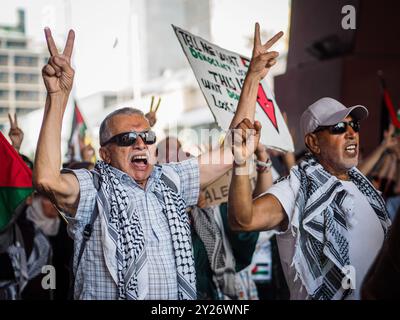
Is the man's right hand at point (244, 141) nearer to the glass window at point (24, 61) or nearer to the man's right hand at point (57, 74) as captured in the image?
the man's right hand at point (57, 74)

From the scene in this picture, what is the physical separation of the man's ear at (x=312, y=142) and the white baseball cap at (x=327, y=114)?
0.02 metres

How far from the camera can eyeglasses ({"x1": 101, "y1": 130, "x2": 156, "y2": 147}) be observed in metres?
3.38

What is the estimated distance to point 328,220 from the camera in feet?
10.4

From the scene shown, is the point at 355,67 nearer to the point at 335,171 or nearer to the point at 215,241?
the point at 215,241

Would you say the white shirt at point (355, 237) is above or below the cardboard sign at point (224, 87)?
below

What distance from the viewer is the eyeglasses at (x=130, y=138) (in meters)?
3.38

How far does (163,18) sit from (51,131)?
4845 centimetres

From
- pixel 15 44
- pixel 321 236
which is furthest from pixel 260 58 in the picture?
pixel 15 44

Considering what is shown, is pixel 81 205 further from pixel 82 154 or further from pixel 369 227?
pixel 82 154

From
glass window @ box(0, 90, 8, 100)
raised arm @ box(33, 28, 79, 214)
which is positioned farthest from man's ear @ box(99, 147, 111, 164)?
glass window @ box(0, 90, 8, 100)

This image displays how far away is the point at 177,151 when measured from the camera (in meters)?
4.35

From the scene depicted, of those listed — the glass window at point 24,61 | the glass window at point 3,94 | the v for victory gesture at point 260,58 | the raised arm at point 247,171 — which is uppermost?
the glass window at point 24,61

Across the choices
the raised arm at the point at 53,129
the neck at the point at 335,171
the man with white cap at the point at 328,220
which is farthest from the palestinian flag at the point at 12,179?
the neck at the point at 335,171

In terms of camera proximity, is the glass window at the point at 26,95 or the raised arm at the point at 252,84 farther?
the glass window at the point at 26,95
